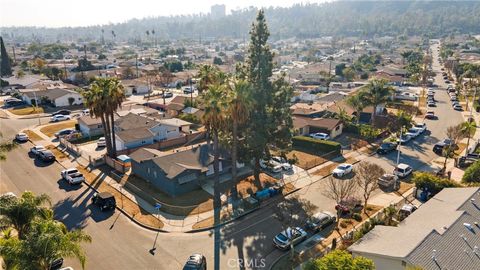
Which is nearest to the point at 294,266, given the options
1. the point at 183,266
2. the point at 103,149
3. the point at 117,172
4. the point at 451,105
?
the point at 183,266

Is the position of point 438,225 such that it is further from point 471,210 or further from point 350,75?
point 350,75

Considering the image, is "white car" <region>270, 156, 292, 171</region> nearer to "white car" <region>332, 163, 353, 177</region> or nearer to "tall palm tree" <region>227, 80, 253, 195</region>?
"white car" <region>332, 163, 353, 177</region>

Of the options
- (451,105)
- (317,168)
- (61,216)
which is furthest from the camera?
(451,105)

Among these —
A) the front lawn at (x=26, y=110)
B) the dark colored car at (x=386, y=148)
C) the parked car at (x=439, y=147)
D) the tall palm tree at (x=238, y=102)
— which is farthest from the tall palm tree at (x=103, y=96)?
the parked car at (x=439, y=147)

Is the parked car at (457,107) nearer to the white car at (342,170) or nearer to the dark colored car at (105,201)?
the white car at (342,170)

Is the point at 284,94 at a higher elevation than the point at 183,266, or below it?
higher

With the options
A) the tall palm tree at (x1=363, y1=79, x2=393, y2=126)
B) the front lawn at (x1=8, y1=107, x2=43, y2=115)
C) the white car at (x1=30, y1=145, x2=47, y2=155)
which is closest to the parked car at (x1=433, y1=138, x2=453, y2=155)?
the tall palm tree at (x1=363, y1=79, x2=393, y2=126)
